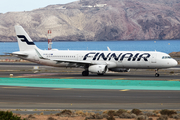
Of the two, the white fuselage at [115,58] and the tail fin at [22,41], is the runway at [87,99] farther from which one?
the tail fin at [22,41]

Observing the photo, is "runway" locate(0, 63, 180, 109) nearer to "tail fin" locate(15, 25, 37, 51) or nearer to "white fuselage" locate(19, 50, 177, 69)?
"white fuselage" locate(19, 50, 177, 69)

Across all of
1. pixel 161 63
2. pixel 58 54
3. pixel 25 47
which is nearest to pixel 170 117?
pixel 161 63

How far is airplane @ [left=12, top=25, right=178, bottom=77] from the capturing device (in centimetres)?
4616

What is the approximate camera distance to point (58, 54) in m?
51.6

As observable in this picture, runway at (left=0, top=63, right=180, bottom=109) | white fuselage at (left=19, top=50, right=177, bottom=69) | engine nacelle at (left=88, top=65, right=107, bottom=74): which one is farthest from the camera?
engine nacelle at (left=88, top=65, right=107, bottom=74)

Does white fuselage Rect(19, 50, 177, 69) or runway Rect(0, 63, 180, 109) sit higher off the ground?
white fuselage Rect(19, 50, 177, 69)

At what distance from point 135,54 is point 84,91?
17805 mm

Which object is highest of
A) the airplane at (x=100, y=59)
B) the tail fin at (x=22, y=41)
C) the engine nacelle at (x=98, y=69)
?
the tail fin at (x=22, y=41)

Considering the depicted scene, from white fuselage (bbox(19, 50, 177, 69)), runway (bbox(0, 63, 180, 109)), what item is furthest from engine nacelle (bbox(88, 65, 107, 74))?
runway (bbox(0, 63, 180, 109))

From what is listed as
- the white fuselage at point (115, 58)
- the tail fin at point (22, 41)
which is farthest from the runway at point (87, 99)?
the tail fin at point (22, 41)

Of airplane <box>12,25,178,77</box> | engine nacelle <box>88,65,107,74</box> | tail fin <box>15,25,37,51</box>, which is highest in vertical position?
tail fin <box>15,25,37,51</box>

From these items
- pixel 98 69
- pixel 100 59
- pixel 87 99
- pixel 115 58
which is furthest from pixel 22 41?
pixel 87 99

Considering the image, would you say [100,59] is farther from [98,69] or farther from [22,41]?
[22,41]

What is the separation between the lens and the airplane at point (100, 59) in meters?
46.2
